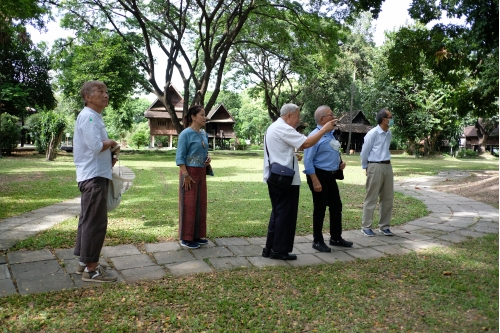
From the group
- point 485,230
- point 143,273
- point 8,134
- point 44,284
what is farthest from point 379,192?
point 8,134

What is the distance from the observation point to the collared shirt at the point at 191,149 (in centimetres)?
449

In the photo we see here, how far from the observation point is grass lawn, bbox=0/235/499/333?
8.95 feet

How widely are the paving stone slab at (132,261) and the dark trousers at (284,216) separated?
1376 millimetres

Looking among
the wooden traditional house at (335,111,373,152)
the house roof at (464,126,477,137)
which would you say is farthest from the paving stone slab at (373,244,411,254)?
the house roof at (464,126,477,137)

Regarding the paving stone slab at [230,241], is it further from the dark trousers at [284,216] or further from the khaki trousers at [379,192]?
the khaki trousers at [379,192]

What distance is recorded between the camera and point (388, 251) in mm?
4645

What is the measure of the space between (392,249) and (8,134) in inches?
906

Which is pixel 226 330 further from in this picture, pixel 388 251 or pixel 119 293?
pixel 388 251

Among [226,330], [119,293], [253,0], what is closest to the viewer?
[226,330]

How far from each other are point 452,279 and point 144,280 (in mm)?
2973

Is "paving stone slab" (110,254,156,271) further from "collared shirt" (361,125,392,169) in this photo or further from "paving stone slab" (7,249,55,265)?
"collared shirt" (361,125,392,169)

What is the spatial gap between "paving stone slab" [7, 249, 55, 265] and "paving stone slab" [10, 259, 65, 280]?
0.11m

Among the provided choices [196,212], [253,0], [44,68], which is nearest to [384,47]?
[253,0]

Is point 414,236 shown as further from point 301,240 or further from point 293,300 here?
point 293,300
